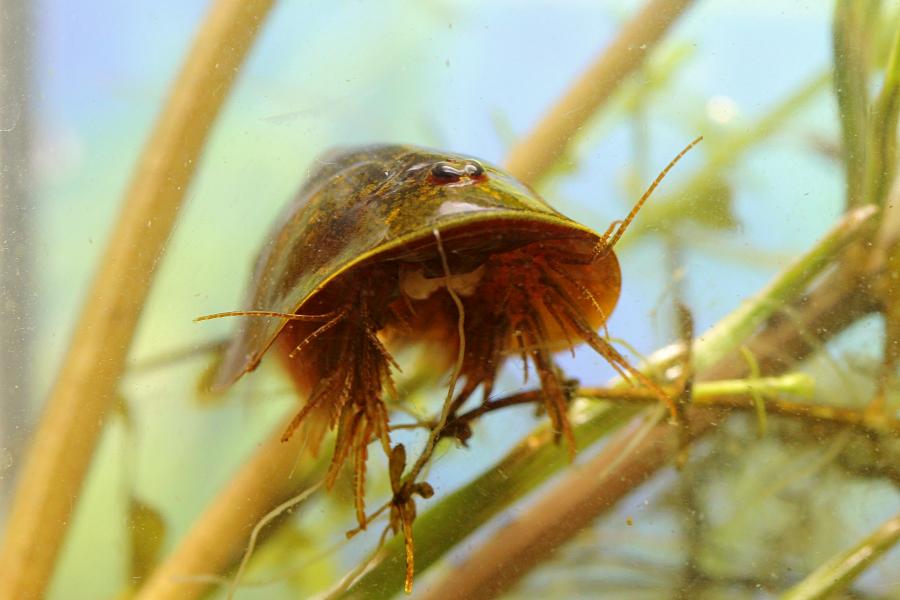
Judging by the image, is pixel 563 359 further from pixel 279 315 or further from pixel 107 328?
pixel 107 328

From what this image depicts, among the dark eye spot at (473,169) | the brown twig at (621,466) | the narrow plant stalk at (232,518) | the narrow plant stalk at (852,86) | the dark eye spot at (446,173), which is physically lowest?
the narrow plant stalk at (232,518)

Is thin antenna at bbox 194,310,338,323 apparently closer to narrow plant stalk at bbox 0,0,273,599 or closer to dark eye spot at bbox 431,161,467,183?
dark eye spot at bbox 431,161,467,183

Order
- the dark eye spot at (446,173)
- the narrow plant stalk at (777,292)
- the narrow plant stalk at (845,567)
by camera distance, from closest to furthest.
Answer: the dark eye spot at (446,173), the narrow plant stalk at (845,567), the narrow plant stalk at (777,292)

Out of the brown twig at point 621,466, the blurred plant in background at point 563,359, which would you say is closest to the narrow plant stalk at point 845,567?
the blurred plant in background at point 563,359

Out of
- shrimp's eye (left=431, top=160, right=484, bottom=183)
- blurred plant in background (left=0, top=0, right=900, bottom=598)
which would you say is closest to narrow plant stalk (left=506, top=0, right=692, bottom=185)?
blurred plant in background (left=0, top=0, right=900, bottom=598)

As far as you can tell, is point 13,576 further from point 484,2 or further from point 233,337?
point 484,2

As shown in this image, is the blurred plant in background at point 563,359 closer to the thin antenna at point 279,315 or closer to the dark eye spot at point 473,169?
the thin antenna at point 279,315

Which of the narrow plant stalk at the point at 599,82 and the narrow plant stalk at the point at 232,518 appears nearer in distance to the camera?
the narrow plant stalk at the point at 232,518
